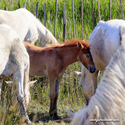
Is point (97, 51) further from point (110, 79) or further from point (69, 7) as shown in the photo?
point (69, 7)

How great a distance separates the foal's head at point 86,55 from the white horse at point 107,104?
7.91ft

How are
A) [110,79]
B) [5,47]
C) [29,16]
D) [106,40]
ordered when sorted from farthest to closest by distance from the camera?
[29,16]
[106,40]
[5,47]
[110,79]

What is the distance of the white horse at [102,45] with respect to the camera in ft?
14.1

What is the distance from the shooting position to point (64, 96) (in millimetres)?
6363

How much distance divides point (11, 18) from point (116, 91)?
4446mm

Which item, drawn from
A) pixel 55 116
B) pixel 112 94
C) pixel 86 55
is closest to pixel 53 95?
pixel 55 116

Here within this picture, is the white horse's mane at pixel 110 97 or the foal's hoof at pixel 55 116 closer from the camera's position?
the white horse's mane at pixel 110 97

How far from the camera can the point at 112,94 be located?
2.10m

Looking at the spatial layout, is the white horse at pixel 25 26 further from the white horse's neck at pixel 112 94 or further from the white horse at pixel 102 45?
the white horse's neck at pixel 112 94

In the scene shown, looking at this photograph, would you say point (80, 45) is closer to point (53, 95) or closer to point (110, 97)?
point (53, 95)

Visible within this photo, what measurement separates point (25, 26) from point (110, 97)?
175 inches

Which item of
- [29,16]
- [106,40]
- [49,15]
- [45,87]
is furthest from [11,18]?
[49,15]

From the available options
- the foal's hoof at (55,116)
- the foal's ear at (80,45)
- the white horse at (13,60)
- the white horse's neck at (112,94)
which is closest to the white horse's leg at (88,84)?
the foal's ear at (80,45)

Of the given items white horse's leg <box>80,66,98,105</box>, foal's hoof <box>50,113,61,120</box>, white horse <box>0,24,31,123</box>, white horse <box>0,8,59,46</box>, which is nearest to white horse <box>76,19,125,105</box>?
white horse's leg <box>80,66,98,105</box>
